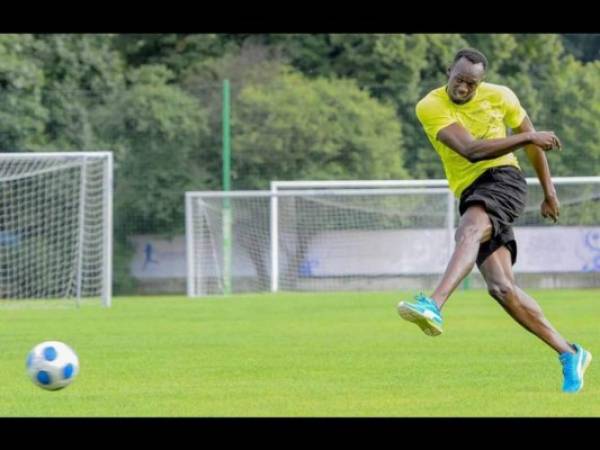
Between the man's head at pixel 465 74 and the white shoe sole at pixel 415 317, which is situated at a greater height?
the man's head at pixel 465 74

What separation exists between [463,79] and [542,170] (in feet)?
2.76

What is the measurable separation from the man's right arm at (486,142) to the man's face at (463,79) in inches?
7.5

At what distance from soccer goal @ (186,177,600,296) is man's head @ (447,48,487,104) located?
19.8 m

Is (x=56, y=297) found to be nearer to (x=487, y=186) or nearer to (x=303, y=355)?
(x=303, y=355)

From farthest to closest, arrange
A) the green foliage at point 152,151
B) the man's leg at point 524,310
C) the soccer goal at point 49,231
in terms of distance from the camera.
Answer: the green foliage at point 152,151, the soccer goal at point 49,231, the man's leg at point 524,310

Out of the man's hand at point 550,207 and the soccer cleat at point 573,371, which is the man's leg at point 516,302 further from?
the man's hand at point 550,207

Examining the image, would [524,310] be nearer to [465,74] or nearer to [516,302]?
[516,302]

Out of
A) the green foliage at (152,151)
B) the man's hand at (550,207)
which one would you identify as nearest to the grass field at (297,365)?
the man's hand at (550,207)

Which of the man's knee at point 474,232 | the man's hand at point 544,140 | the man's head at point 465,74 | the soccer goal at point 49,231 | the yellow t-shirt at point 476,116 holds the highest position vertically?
the soccer goal at point 49,231

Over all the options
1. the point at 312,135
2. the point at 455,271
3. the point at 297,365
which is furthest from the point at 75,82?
the point at 455,271

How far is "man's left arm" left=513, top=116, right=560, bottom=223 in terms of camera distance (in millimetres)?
9734

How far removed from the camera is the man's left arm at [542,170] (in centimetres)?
973
